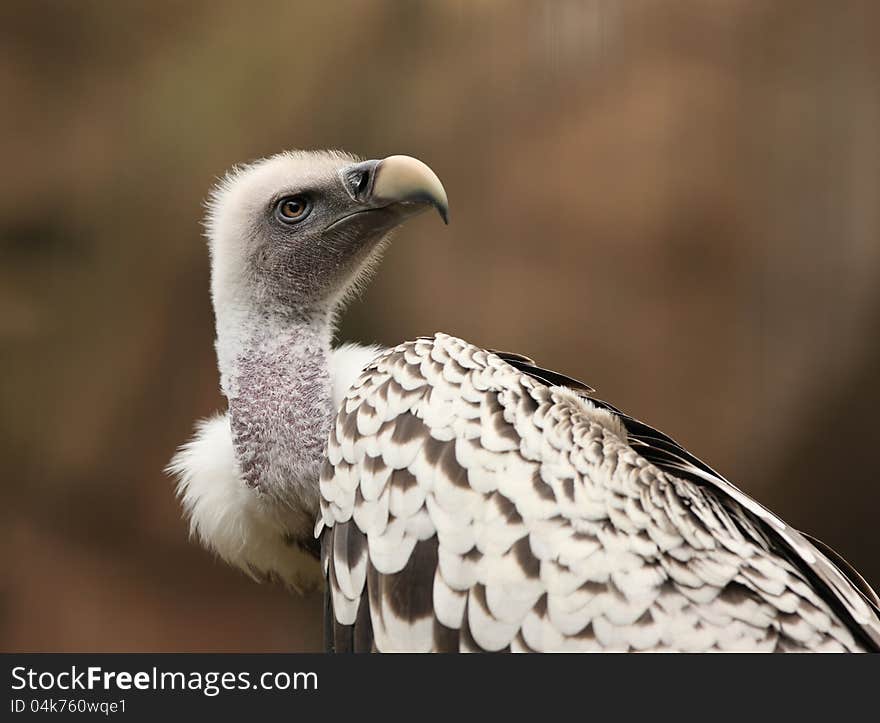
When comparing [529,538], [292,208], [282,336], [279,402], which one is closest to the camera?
[529,538]

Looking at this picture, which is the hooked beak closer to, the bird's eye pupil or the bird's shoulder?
the bird's eye pupil

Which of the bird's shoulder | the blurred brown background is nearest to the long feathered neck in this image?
the bird's shoulder

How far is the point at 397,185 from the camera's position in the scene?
7.09 feet

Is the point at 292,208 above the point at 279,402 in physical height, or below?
above

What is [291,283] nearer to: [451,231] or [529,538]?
[529,538]

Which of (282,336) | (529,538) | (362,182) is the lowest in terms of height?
(529,538)

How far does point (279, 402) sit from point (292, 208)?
50cm

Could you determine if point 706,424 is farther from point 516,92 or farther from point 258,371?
point 258,371

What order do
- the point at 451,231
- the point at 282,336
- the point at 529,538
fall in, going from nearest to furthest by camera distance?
the point at 529,538 < the point at 282,336 < the point at 451,231

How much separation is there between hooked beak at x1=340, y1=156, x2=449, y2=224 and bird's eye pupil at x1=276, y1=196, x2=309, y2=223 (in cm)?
12

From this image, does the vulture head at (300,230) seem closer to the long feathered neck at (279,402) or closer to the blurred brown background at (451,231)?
the long feathered neck at (279,402)

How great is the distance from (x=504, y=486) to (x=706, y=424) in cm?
285

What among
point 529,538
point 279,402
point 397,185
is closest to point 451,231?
point 397,185
